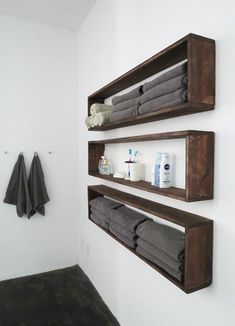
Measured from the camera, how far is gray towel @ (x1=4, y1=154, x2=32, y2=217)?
2.54 meters

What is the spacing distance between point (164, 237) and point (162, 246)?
5cm

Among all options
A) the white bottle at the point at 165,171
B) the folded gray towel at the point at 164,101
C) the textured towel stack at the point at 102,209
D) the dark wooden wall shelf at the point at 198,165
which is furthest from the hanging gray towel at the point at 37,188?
the dark wooden wall shelf at the point at 198,165

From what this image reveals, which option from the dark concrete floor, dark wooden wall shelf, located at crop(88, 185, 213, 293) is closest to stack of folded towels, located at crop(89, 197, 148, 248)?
dark wooden wall shelf, located at crop(88, 185, 213, 293)

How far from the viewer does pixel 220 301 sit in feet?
3.51

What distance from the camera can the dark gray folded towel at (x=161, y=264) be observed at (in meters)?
1.11

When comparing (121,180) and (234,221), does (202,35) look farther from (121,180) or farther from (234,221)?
(121,180)

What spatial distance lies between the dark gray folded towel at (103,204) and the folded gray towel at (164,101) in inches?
30.8

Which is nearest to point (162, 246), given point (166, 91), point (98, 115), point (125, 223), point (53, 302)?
point (125, 223)

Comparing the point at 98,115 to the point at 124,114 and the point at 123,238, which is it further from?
the point at 123,238

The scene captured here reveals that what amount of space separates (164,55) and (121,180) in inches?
32.3

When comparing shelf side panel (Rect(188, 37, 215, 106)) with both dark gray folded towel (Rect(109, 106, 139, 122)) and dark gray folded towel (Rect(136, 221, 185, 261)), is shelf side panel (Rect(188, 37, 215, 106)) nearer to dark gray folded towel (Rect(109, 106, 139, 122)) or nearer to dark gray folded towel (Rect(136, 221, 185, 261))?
dark gray folded towel (Rect(109, 106, 139, 122))

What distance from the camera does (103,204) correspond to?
6.16ft

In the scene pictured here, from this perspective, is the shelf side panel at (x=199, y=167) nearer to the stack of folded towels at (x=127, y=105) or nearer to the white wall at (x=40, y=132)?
the stack of folded towels at (x=127, y=105)

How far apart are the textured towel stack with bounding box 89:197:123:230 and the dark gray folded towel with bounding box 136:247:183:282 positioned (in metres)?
0.42
